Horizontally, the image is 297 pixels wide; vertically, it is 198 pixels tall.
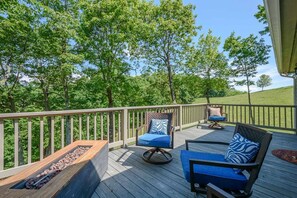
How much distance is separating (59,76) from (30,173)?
804 cm

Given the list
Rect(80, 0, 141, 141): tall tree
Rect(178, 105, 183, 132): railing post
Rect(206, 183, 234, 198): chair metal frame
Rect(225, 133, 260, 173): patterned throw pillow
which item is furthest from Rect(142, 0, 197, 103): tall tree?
Rect(206, 183, 234, 198): chair metal frame

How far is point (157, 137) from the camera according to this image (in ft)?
10.3

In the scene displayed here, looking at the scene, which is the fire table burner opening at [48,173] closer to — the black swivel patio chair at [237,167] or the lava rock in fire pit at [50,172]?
the lava rock in fire pit at [50,172]

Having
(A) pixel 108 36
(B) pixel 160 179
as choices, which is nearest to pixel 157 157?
(B) pixel 160 179

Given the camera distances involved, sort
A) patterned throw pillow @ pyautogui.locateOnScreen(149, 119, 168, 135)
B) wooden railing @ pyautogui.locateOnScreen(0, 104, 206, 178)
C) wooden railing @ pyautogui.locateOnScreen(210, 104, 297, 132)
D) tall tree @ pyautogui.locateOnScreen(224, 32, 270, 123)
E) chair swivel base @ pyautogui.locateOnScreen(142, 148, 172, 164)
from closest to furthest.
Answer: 1. wooden railing @ pyautogui.locateOnScreen(0, 104, 206, 178)
2. chair swivel base @ pyautogui.locateOnScreen(142, 148, 172, 164)
3. patterned throw pillow @ pyautogui.locateOnScreen(149, 119, 168, 135)
4. wooden railing @ pyautogui.locateOnScreen(210, 104, 297, 132)
5. tall tree @ pyautogui.locateOnScreen(224, 32, 270, 123)

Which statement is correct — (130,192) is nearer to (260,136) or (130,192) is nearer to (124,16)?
(260,136)

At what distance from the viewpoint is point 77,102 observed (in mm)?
9922

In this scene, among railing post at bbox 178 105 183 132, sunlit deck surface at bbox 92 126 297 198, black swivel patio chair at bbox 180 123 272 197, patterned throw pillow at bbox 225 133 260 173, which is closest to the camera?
black swivel patio chair at bbox 180 123 272 197

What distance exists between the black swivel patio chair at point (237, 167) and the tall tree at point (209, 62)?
1056 cm

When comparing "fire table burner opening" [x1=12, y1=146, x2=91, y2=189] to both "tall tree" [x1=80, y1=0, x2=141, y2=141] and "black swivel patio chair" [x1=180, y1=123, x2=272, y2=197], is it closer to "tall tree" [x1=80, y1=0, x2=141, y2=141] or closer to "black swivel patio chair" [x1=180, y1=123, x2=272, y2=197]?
"black swivel patio chair" [x1=180, y1=123, x2=272, y2=197]

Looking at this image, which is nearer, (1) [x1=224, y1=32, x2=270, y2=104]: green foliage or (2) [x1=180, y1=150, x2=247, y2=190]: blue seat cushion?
(2) [x1=180, y1=150, x2=247, y2=190]: blue seat cushion

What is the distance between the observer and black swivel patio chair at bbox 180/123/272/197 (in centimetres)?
164

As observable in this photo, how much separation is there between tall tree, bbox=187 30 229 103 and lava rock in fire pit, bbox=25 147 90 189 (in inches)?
433

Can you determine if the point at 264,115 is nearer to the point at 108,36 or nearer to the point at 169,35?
the point at 169,35
